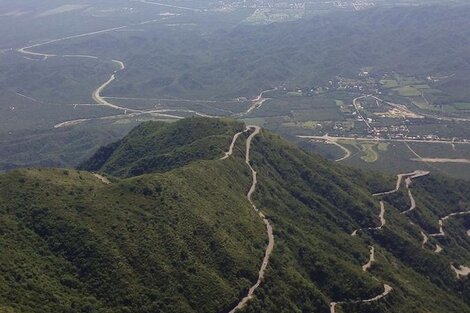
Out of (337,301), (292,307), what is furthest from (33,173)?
(337,301)

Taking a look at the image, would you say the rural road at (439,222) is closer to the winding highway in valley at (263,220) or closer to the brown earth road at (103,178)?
the winding highway in valley at (263,220)

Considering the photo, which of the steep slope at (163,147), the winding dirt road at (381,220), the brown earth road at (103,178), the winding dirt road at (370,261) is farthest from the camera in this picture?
the steep slope at (163,147)

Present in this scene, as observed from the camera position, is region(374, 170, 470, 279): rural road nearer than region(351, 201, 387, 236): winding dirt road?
Yes

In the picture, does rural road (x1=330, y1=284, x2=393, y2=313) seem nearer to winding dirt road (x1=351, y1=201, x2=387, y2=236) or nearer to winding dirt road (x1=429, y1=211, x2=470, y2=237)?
winding dirt road (x1=351, y1=201, x2=387, y2=236)

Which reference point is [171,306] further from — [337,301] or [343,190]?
[343,190]

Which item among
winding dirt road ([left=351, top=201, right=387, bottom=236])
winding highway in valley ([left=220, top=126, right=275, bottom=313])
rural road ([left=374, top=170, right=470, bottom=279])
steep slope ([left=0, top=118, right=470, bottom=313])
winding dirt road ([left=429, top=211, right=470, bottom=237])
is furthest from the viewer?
winding dirt road ([left=429, top=211, right=470, bottom=237])

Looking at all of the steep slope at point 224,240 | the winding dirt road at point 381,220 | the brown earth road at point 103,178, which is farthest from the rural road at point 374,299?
the brown earth road at point 103,178

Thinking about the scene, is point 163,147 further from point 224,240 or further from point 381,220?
point 381,220

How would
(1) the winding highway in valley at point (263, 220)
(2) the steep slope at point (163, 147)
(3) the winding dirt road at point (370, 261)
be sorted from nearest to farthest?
(1) the winding highway in valley at point (263, 220) < (3) the winding dirt road at point (370, 261) < (2) the steep slope at point (163, 147)

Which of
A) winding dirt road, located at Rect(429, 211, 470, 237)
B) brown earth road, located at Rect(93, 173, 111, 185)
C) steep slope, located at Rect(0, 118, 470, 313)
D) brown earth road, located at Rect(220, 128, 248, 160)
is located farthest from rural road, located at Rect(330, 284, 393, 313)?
brown earth road, located at Rect(93, 173, 111, 185)
